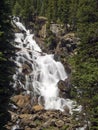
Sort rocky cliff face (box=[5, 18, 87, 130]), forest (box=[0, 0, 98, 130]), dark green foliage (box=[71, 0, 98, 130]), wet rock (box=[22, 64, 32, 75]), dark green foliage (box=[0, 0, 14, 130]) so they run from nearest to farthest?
dark green foliage (box=[0, 0, 14, 130])
forest (box=[0, 0, 98, 130])
dark green foliage (box=[71, 0, 98, 130])
rocky cliff face (box=[5, 18, 87, 130])
wet rock (box=[22, 64, 32, 75])

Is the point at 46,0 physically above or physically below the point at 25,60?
above

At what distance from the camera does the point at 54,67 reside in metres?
58.9

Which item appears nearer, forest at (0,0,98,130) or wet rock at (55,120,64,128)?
forest at (0,0,98,130)

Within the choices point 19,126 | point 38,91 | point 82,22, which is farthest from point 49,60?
point 82,22

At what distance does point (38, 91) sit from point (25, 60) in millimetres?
7852

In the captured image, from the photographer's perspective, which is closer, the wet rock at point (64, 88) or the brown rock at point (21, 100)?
the brown rock at point (21, 100)

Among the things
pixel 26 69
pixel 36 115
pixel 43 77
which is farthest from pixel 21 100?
pixel 43 77

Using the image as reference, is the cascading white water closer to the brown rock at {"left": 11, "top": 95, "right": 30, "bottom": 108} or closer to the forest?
A: the brown rock at {"left": 11, "top": 95, "right": 30, "bottom": 108}

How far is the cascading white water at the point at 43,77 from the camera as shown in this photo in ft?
163

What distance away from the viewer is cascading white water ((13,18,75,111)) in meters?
49.6

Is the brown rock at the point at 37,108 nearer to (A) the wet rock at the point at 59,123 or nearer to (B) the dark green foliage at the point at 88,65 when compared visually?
(A) the wet rock at the point at 59,123

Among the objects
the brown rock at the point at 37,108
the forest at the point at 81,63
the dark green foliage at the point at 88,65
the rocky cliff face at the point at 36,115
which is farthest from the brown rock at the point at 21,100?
the dark green foliage at the point at 88,65

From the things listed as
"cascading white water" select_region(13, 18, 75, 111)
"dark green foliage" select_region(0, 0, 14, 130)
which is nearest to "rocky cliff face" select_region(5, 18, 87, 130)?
"cascading white water" select_region(13, 18, 75, 111)

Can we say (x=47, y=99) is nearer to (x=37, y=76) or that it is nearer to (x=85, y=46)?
(x=37, y=76)
